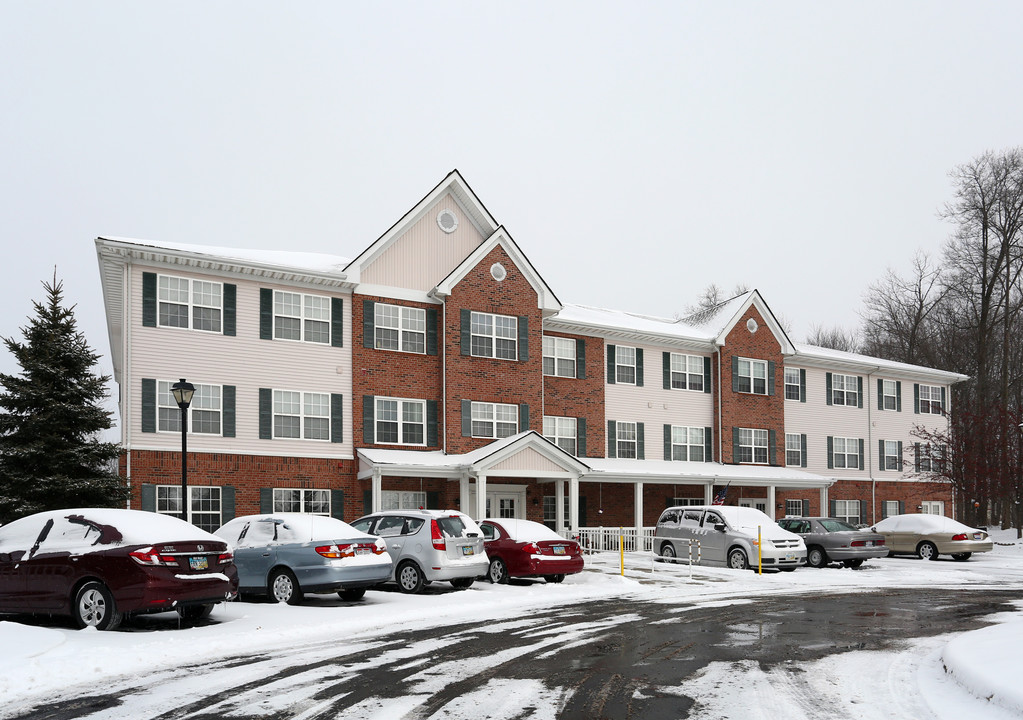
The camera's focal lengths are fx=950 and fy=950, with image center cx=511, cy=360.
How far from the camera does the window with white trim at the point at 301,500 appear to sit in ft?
88.8

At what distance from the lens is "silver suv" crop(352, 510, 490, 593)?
17.9 metres

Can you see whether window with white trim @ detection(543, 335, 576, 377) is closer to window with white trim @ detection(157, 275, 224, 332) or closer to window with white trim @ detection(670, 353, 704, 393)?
window with white trim @ detection(670, 353, 704, 393)

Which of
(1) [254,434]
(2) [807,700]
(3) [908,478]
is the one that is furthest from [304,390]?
(3) [908,478]

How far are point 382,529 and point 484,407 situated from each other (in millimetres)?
12702

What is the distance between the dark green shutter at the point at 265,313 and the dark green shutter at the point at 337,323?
6.16 ft

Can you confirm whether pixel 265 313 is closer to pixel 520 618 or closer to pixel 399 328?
pixel 399 328

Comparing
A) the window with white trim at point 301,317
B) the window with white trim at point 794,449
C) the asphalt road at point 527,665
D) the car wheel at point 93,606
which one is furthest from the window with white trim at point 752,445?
the car wheel at point 93,606

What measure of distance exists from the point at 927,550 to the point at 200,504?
2248cm

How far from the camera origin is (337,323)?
2873cm

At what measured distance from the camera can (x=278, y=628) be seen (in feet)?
42.7

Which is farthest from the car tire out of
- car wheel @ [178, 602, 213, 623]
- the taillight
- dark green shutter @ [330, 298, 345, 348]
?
dark green shutter @ [330, 298, 345, 348]

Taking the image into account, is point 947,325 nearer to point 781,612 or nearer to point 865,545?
point 865,545

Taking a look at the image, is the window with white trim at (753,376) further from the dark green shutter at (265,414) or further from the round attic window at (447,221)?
the dark green shutter at (265,414)

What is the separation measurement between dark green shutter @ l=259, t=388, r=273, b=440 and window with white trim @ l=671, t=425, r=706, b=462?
16517 mm
